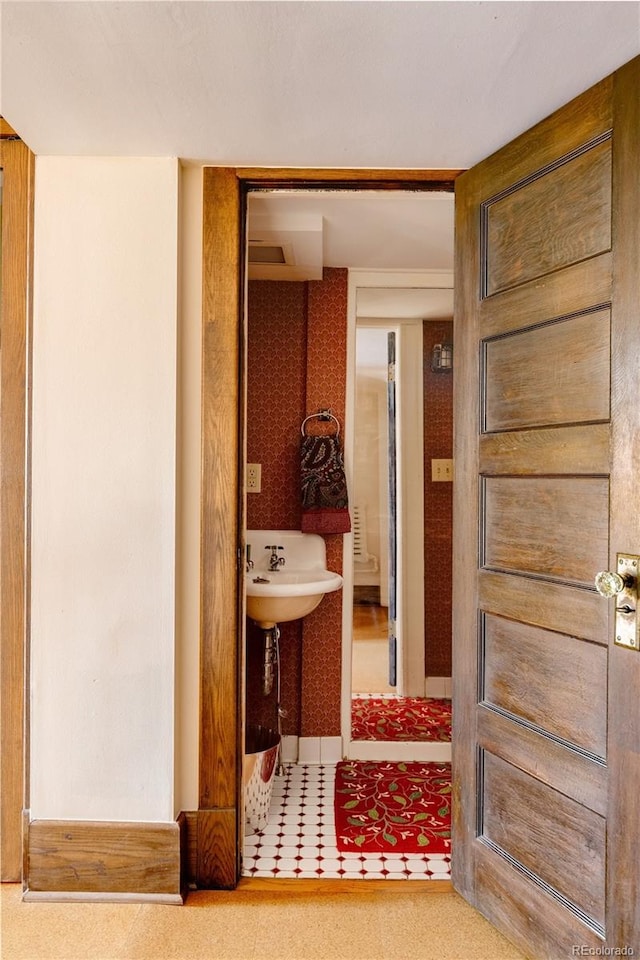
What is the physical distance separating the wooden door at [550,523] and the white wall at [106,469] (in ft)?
2.94

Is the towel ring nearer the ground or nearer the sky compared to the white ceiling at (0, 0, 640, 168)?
nearer the ground

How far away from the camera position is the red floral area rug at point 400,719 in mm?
2697

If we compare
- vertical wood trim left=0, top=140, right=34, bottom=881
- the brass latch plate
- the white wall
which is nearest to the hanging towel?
the white wall

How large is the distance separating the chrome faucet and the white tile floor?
0.92 meters

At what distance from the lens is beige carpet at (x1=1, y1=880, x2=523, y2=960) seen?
152cm

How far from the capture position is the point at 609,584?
4.22 feet

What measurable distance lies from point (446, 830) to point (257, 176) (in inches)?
90.6

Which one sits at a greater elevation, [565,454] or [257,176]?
[257,176]

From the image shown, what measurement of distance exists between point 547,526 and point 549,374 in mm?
393

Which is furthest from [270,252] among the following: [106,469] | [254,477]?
[106,469]

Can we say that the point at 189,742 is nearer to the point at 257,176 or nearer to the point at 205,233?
the point at 205,233

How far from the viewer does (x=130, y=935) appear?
5.15ft

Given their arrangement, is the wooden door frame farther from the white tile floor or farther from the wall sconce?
the wall sconce

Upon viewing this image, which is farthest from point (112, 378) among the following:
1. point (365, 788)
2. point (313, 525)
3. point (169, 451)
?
point (365, 788)
